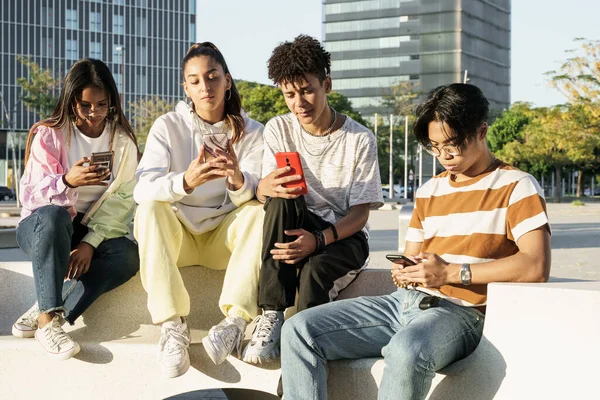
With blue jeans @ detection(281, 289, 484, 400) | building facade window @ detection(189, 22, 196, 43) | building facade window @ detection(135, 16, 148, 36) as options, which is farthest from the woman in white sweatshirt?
building facade window @ detection(189, 22, 196, 43)

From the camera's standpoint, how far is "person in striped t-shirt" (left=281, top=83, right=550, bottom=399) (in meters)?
3.05

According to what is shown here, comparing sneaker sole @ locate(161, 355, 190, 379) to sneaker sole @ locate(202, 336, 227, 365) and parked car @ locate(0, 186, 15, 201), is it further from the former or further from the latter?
parked car @ locate(0, 186, 15, 201)

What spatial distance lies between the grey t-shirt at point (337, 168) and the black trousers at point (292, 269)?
274mm

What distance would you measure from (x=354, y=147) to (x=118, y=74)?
239 ft

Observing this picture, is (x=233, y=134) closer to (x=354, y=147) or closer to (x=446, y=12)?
(x=354, y=147)

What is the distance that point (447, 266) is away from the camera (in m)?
3.14

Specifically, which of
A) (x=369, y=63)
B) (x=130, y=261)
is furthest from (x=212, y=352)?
(x=369, y=63)

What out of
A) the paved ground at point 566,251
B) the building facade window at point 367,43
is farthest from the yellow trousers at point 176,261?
the building facade window at point 367,43

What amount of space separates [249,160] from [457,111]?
142 centimetres

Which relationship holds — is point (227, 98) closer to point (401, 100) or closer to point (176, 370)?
point (176, 370)

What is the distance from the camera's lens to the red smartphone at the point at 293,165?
12.2 feet

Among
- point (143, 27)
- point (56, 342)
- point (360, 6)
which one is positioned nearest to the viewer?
point (56, 342)

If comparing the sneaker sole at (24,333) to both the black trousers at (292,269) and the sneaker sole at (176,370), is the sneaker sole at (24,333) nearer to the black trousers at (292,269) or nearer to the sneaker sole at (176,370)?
the sneaker sole at (176,370)

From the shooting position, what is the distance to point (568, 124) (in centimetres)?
3438
